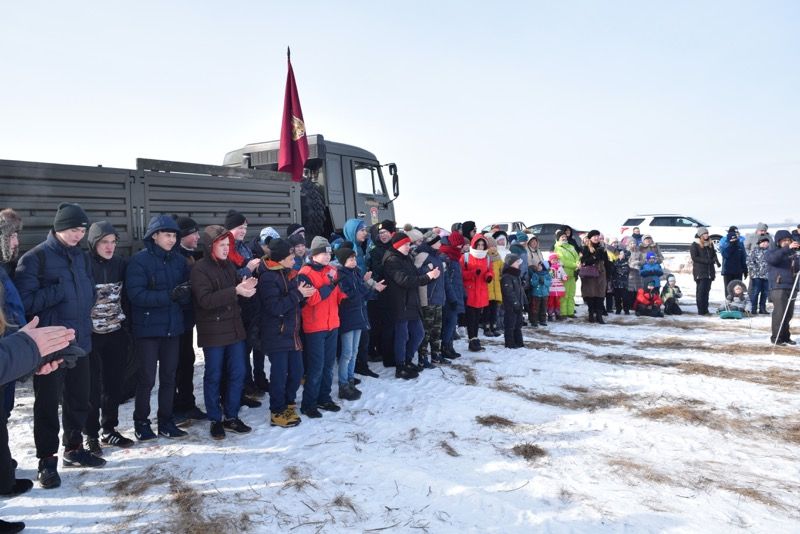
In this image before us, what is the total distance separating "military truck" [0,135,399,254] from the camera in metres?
4.81

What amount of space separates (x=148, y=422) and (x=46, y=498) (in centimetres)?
108

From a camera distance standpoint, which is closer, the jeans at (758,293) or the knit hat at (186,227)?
the knit hat at (186,227)

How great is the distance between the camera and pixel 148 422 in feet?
15.2

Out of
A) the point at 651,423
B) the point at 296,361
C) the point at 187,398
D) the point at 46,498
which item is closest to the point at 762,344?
the point at 651,423

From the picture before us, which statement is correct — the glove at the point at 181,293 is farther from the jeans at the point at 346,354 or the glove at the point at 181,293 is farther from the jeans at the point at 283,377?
the jeans at the point at 346,354

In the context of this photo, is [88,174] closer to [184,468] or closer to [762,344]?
[184,468]

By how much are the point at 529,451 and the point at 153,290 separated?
3.40 m

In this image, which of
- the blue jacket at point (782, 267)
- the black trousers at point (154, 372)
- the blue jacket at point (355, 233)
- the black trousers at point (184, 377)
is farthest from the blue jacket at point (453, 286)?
the blue jacket at point (782, 267)

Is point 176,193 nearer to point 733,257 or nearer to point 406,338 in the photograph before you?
point 406,338

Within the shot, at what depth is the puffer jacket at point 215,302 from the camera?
442 cm

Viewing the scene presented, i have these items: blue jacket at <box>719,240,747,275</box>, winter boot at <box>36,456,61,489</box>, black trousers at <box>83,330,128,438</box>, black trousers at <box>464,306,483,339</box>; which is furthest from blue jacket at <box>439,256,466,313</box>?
blue jacket at <box>719,240,747,275</box>

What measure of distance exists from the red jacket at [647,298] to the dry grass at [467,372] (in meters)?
6.53

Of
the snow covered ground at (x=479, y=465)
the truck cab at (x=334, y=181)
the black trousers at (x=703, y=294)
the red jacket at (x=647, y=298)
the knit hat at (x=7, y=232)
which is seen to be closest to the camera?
the snow covered ground at (x=479, y=465)

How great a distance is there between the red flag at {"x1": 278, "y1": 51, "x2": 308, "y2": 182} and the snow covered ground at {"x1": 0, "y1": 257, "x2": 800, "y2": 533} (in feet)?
13.1
